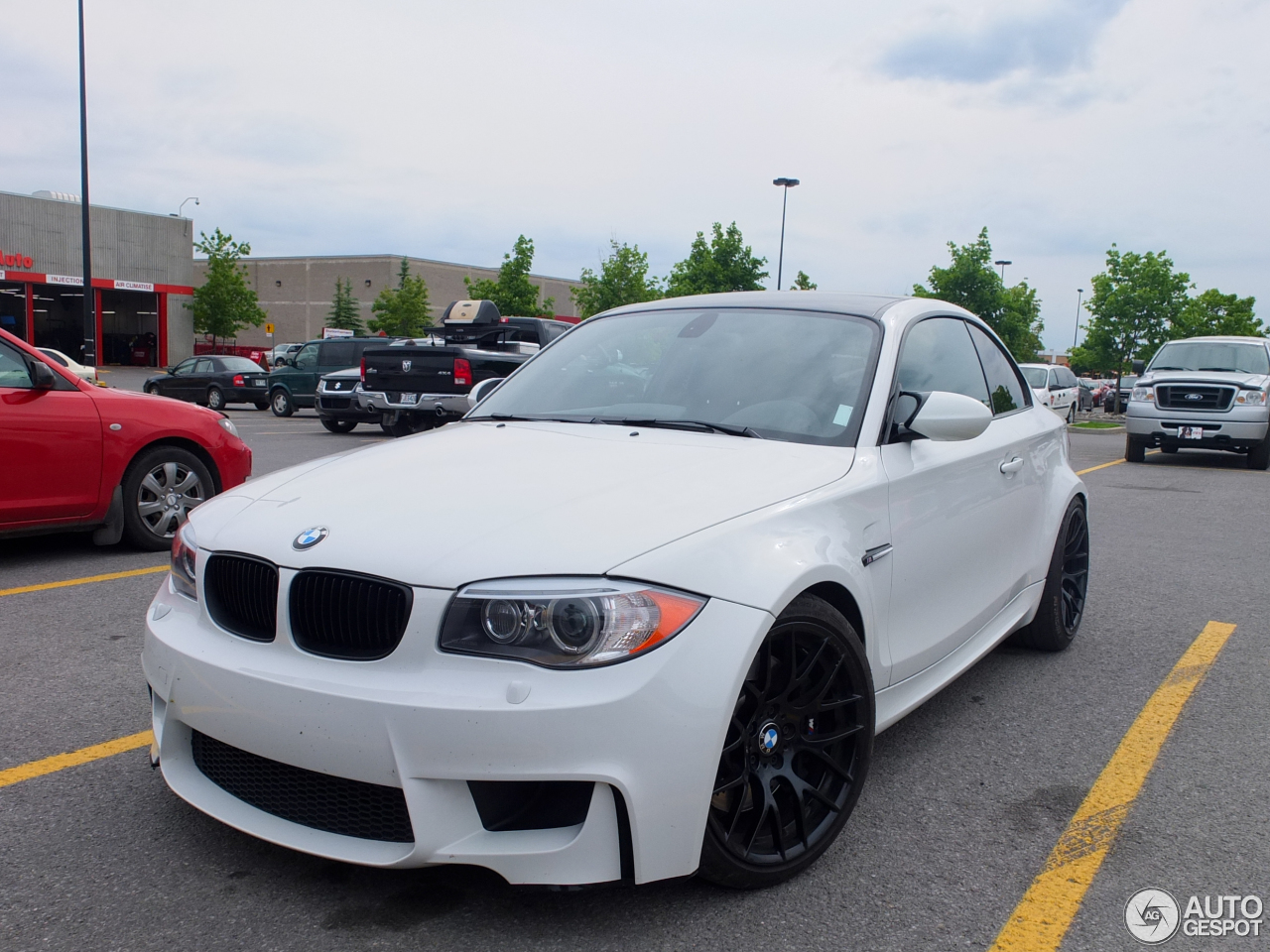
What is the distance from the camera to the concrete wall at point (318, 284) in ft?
252

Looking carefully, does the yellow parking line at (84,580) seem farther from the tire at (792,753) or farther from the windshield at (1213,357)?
the windshield at (1213,357)

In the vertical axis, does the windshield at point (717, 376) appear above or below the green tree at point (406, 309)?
below

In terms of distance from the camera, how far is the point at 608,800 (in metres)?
2.18

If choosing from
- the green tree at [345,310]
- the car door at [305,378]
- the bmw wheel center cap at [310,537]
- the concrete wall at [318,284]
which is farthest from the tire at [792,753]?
the concrete wall at [318,284]

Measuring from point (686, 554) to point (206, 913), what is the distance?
4.48 ft

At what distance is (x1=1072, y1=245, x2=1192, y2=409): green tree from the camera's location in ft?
147

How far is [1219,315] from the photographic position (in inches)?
2213

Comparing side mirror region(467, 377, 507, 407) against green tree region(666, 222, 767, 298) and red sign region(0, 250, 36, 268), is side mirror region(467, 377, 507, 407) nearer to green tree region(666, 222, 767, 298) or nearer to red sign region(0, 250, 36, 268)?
green tree region(666, 222, 767, 298)

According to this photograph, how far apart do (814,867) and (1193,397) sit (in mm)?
15270

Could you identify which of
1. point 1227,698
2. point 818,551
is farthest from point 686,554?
point 1227,698

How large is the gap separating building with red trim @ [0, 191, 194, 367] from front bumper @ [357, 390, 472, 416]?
33938mm

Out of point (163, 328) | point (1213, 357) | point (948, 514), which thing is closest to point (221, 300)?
point (163, 328)

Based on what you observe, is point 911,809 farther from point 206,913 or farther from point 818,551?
point 206,913

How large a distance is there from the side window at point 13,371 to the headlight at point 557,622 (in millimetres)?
4916
